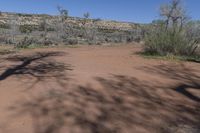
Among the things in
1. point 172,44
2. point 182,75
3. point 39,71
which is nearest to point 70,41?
point 172,44

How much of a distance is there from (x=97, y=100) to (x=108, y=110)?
1.86ft

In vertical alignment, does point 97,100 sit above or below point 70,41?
above

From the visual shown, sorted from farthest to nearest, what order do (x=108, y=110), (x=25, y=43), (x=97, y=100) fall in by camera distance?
(x=25, y=43), (x=97, y=100), (x=108, y=110)

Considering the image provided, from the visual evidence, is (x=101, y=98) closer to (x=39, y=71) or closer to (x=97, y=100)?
(x=97, y=100)

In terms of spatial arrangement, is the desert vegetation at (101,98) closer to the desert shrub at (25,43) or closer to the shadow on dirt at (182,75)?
the shadow on dirt at (182,75)

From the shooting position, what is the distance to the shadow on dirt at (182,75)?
7643 millimetres

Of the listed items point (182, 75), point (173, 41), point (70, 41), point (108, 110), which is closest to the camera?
point (108, 110)

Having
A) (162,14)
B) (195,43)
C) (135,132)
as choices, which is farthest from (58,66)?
(162,14)

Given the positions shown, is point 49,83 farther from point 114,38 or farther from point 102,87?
point 114,38

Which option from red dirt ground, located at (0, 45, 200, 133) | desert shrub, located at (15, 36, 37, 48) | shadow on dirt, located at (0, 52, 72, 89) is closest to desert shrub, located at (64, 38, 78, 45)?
desert shrub, located at (15, 36, 37, 48)

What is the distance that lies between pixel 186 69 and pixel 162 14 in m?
17.2

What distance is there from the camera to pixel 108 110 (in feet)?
20.0

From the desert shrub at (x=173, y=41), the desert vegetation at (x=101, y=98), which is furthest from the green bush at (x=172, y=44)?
the desert vegetation at (x=101, y=98)

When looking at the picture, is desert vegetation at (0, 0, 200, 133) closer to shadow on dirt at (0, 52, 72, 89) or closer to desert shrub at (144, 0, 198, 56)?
shadow on dirt at (0, 52, 72, 89)
